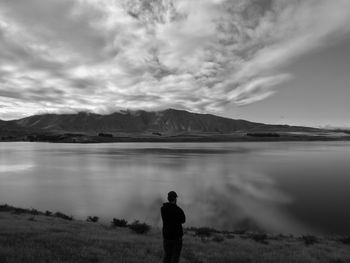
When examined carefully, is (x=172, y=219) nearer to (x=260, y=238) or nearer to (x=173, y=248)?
(x=173, y=248)

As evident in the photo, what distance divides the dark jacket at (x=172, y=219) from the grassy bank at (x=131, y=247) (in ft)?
9.86

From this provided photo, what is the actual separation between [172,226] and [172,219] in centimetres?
26

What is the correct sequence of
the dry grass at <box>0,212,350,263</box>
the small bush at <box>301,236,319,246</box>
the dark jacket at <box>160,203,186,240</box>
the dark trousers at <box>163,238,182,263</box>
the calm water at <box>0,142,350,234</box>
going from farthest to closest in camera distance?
the calm water at <box>0,142,350,234</box> < the small bush at <box>301,236,319,246</box> < the dry grass at <box>0,212,350,263</box> < the dark trousers at <box>163,238,182,263</box> < the dark jacket at <box>160,203,186,240</box>

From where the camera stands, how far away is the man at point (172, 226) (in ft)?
29.8

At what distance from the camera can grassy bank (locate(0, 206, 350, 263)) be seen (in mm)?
11711

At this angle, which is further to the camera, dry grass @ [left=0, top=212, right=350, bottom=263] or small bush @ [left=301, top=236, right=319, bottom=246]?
small bush @ [left=301, top=236, right=319, bottom=246]

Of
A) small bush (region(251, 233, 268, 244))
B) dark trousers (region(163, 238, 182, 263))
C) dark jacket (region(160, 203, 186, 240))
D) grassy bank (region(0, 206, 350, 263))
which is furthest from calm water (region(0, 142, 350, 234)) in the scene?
dark jacket (region(160, 203, 186, 240))

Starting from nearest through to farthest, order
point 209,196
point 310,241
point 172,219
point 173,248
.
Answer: point 172,219
point 173,248
point 310,241
point 209,196

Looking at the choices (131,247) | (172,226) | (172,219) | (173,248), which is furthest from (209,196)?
(172,219)

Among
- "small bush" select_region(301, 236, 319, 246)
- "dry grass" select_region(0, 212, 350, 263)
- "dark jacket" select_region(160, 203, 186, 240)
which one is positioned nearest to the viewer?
"dark jacket" select_region(160, 203, 186, 240)

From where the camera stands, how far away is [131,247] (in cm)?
1377

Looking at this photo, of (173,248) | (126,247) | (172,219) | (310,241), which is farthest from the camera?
(310,241)

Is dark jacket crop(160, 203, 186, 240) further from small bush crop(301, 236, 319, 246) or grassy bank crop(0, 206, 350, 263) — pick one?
small bush crop(301, 236, 319, 246)

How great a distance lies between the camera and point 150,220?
81.6 feet
